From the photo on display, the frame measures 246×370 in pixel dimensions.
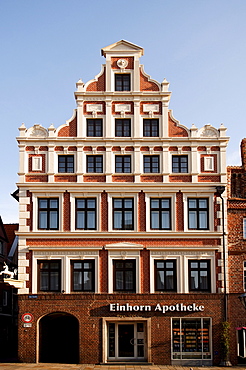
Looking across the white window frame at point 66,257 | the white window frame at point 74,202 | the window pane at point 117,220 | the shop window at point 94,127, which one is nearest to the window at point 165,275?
the window pane at point 117,220

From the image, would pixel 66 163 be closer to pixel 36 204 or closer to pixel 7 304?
pixel 36 204

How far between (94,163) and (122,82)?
612 centimetres

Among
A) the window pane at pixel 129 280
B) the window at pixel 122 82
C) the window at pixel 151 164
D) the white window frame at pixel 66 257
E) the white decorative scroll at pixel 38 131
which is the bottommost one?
the window pane at pixel 129 280

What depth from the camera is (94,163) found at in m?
38.0

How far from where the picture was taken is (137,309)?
35812mm

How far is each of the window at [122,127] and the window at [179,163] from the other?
3.60m

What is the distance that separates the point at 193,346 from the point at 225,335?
7.17 ft

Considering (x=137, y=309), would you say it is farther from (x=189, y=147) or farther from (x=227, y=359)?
(x=189, y=147)

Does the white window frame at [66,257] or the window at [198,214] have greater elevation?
the window at [198,214]

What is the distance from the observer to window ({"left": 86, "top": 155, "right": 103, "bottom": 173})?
124 ft

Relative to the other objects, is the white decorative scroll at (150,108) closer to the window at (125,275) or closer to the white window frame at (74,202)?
the white window frame at (74,202)

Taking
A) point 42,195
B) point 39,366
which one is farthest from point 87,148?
point 39,366

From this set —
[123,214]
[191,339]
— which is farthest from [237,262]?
[123,214]

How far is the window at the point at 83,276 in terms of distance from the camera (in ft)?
120
